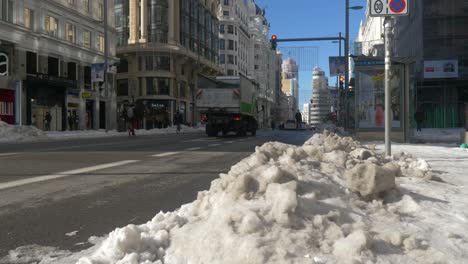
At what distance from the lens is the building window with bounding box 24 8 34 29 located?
3238cm

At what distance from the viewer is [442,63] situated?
33.8 meters

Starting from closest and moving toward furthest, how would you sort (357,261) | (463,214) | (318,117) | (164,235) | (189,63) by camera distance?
(357,261) → (164,235) → (463,214) → (189,63) → (318,117)

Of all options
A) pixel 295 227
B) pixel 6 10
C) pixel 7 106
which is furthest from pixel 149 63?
pixel 295 227

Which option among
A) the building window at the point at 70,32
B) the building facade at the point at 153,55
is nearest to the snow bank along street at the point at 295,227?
the building window at the point at 70,32

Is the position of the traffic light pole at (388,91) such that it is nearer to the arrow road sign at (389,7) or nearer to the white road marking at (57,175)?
the arrow road sign at (389,7)

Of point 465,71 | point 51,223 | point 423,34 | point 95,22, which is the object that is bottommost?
point 51,223

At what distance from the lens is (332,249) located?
2678 millimetres

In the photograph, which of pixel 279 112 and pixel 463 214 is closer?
pixel 463 214

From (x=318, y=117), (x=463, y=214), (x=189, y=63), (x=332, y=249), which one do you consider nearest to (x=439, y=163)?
(x=463, y=214)

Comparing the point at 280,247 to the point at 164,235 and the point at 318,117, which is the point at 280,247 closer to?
the point at 164,235

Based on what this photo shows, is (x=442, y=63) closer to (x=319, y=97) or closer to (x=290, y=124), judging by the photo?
(x=290, y=124)

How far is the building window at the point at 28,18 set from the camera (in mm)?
32375

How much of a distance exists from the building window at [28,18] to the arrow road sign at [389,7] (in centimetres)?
3037

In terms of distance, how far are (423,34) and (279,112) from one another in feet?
404
